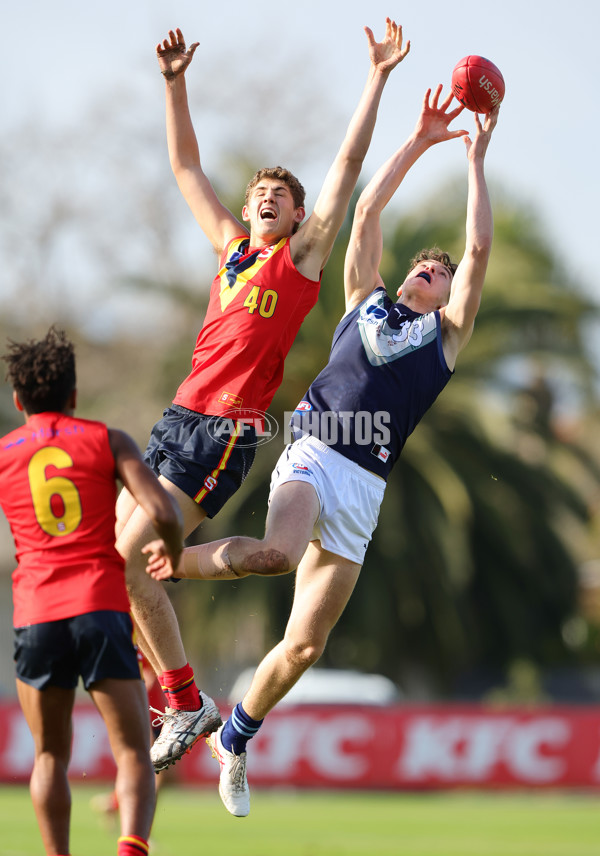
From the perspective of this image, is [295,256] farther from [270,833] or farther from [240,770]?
[270,833]

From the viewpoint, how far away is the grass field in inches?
627

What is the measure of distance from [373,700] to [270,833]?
8.14m

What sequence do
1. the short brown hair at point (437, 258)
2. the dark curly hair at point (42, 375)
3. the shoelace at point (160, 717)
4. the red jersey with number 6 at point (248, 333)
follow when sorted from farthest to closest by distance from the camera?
the short brown hair at point (437, 258)
the shoelace at point (160, 717)
the red jersey with number 6 at point (248, 333)
the dark curly hair at point (42, 375)

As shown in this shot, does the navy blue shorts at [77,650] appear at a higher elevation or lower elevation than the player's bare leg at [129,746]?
higher

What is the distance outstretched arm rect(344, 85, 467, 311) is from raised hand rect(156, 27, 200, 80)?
1416mm

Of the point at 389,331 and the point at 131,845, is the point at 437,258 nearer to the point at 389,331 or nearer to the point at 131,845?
the point at 389,331

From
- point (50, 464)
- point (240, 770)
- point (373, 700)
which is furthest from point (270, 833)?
point (50, 464)

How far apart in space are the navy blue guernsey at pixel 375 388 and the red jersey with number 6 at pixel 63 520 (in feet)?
6.50

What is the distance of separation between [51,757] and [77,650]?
577 mm

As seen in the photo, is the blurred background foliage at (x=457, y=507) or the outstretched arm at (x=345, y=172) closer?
the outstretched arm at (x=345, y=172)

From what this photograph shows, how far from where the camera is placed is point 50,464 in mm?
6133

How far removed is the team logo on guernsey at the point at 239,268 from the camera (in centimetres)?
798

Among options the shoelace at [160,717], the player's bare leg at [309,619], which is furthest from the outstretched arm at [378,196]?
the shoelace at [160,717]

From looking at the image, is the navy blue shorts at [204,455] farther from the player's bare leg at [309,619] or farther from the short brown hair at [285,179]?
the short brown hair at [285,179]
